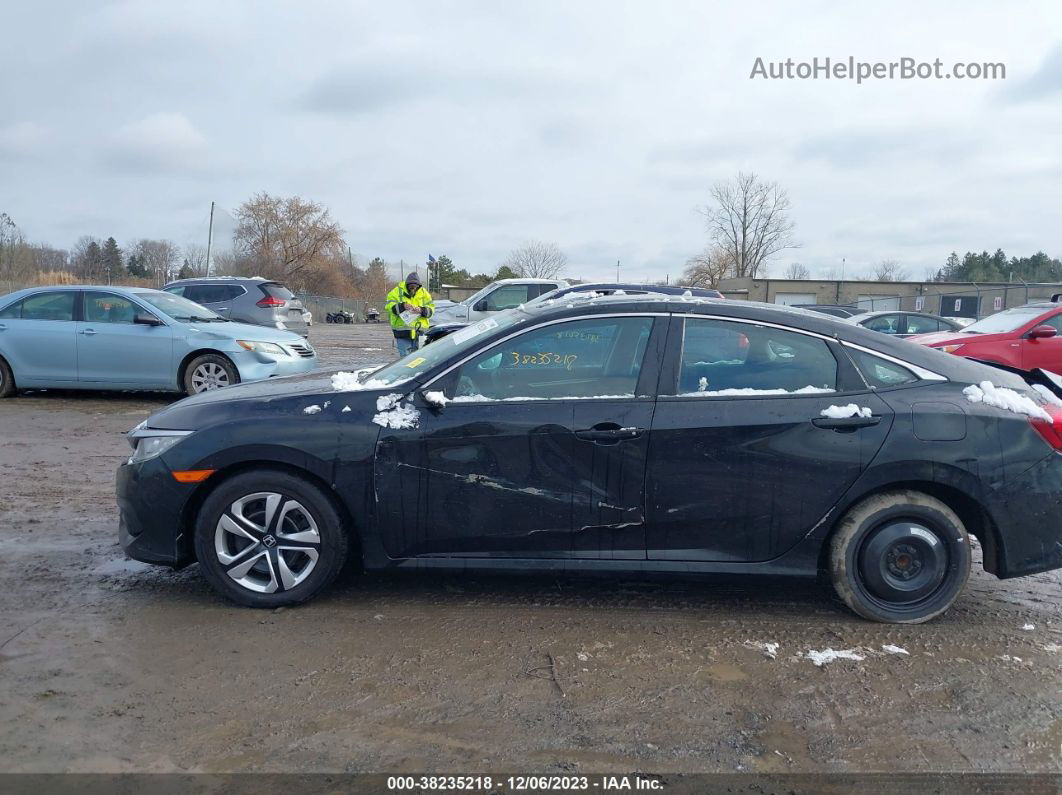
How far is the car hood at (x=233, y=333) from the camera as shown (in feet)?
32.8

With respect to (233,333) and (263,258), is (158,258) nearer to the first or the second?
(263,258)

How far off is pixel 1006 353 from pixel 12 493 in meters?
11.7

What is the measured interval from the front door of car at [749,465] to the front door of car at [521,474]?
0.43 ft

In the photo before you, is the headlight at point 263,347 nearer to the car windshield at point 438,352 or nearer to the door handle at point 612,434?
the car windshield at point 438,352

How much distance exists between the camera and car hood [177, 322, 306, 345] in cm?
1001

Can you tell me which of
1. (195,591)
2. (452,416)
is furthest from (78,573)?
(452,416)

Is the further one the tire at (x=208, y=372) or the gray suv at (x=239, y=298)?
the gray suv at (x=239, y=298)

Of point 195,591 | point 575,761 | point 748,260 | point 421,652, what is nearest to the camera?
point 575,761

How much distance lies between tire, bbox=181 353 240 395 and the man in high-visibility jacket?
3127 millimetres

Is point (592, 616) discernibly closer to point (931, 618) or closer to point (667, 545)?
point (667, 545)

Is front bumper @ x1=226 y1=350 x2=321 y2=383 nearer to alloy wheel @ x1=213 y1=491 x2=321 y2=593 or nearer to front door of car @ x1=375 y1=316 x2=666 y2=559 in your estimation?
alloy wheel @ x1=213 y1=491 x2=321 y2=593

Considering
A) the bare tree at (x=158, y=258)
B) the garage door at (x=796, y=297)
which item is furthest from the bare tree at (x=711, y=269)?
the bare tree at (x=158, y=258)

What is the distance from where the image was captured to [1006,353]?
11117 mm

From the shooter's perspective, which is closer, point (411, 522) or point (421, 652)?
point (421, 652)
